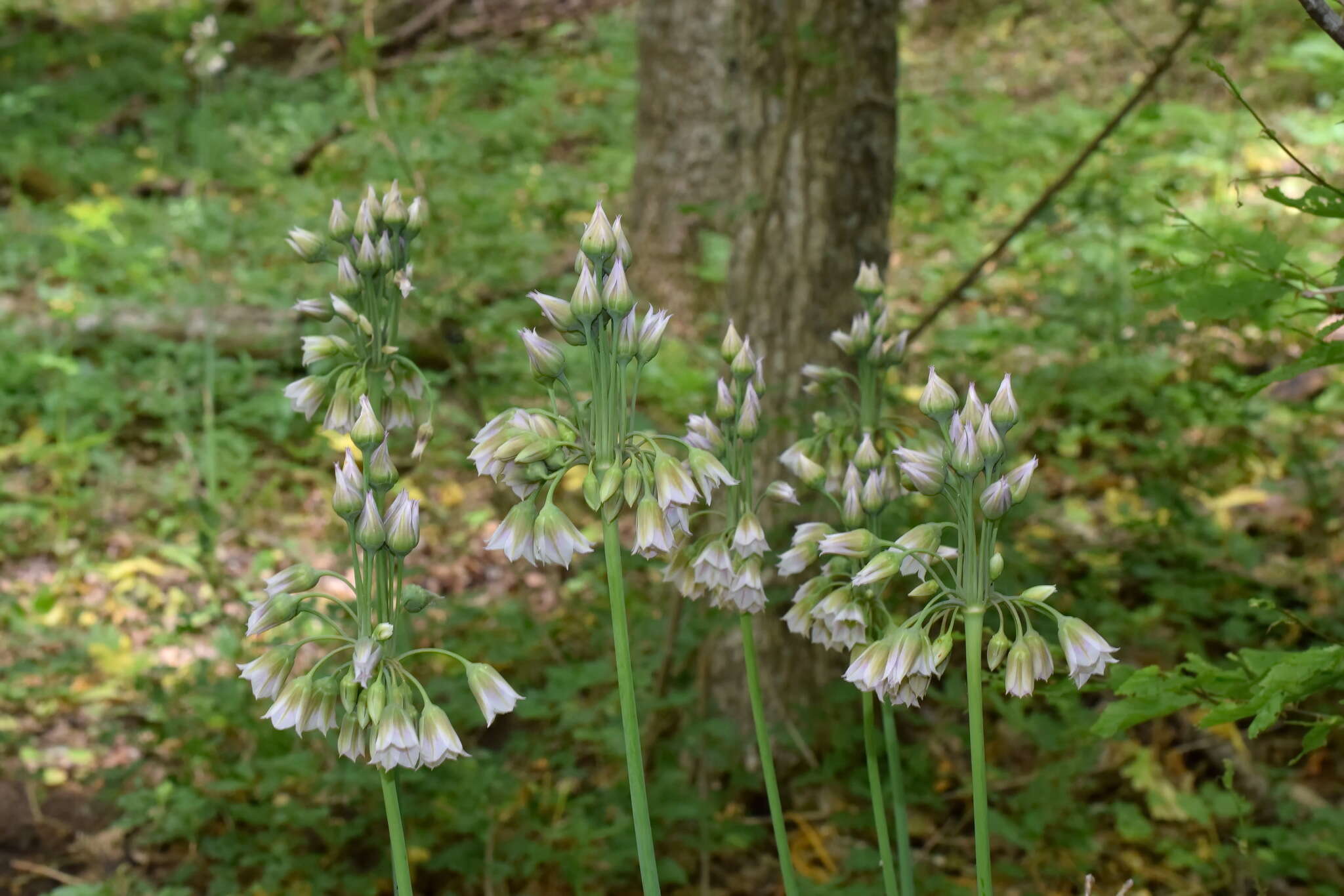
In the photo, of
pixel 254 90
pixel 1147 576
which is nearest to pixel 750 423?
pixel 1147 576

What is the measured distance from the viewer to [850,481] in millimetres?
1600

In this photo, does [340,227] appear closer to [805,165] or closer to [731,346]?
[731,346]

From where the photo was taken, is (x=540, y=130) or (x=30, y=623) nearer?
(x=30, y=623)

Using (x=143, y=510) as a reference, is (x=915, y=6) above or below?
above

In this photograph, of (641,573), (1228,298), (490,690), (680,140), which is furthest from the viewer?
(680,140)

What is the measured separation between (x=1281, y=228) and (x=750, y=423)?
6809mm

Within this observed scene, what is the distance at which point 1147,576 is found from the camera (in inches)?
176

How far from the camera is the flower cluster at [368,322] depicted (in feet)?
5.68

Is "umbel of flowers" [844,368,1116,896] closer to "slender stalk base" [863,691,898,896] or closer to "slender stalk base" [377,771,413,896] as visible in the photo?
"slender stalk base" [863,691,898,896]

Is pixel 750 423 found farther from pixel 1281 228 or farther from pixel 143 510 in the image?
pixel 1281 228

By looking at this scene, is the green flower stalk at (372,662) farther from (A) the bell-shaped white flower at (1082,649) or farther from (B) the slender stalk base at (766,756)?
(A) the bell-shaped white flower at (1082,649)

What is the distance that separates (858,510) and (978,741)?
424 mm

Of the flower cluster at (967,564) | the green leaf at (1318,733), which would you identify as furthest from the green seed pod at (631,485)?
the green leaf at (1318,733)

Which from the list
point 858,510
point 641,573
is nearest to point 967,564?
point 858,510
